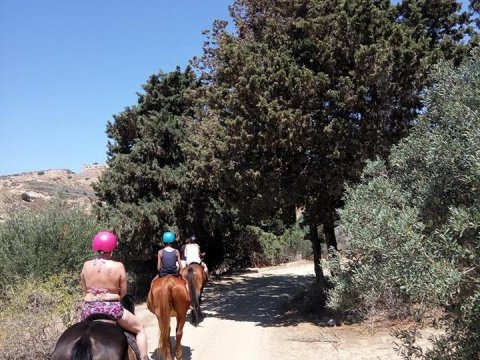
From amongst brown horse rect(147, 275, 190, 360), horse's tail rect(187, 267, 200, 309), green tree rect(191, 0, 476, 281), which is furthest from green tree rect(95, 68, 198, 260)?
brown horse rect(147, 275, 190, 360)

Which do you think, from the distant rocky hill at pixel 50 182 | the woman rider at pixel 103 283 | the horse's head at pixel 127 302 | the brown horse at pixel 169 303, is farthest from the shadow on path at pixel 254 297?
the distant rocky hill at pixel 50 182

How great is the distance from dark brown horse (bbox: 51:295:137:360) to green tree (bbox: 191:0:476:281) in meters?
7.24

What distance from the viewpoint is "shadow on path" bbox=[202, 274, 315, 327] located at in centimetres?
1382

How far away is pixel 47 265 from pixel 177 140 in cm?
765

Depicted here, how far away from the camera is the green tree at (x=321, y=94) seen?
11070mm

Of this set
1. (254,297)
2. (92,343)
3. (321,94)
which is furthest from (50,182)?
(92,343)

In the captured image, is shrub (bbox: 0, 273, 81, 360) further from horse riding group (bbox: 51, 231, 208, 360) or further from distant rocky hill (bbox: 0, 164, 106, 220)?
distant rocky hill (bbox: 0, 164, 106, 220)

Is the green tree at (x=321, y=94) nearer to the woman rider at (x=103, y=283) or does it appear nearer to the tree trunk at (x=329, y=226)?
the tree trunk at (x=329, y=226)

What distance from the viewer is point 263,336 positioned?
11328mm

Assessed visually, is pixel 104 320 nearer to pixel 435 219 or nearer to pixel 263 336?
pixel 435 219

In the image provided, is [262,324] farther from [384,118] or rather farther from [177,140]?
[177,140]

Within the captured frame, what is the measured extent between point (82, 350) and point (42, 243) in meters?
9.29

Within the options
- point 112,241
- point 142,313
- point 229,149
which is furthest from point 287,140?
point 142,313

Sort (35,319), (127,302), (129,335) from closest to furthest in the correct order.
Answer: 1. (129,335)
2. (127,302)
3. (35,319)
